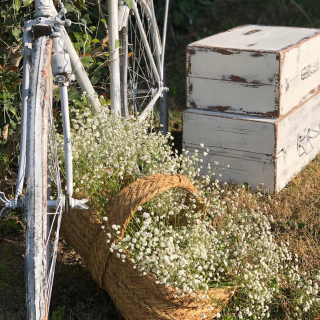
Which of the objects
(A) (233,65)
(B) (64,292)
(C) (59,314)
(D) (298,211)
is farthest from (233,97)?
(C) (59,314)

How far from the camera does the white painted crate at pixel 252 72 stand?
2.93 metres

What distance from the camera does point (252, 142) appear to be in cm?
309

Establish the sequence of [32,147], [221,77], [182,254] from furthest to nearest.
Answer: [221,77], [182,254], [32,147]

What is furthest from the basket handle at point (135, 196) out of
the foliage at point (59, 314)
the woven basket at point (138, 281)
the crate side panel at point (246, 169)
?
the crate side panel at point (246, 169)

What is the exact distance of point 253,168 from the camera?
315 centimetres

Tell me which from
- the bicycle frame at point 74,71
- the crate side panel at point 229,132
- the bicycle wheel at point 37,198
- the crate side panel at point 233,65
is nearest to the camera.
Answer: the bicycle wheel at point 37,198

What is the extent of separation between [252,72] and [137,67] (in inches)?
34.8

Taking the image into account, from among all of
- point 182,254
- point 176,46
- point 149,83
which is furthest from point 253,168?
point 176,46

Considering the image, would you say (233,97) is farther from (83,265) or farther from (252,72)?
(83,265)

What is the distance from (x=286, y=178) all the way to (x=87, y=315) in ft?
5.25

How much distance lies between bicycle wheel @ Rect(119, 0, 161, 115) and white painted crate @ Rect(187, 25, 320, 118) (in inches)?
13.3

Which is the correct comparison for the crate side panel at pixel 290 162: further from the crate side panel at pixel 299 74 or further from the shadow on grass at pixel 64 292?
the shadow on grass at pixel 64 292

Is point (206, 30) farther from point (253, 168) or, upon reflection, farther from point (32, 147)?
point (32, 147)

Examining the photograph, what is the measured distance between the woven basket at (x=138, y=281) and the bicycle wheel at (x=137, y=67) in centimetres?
120
